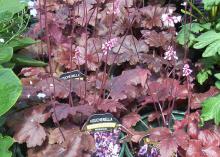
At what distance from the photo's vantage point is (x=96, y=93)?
1922mm

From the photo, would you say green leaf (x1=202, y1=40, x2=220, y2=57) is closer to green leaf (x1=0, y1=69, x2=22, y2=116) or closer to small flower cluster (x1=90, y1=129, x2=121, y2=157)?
small flower cluster (x1=90, y1=129, x2=121, y2=157)

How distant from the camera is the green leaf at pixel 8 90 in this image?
5.19 ft

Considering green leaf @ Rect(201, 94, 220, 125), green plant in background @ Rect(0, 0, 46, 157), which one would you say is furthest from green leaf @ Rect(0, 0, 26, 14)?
green leaf @ Rect(201, 94, 220, 125)

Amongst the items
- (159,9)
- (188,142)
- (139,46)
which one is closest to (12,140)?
(188,142)

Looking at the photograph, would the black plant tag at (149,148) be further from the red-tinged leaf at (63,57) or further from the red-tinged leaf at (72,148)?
the red-tinged leaf at (63,57)

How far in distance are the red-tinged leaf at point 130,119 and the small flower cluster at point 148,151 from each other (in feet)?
0.42

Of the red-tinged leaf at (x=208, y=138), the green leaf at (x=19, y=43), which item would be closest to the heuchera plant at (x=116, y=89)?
the red-tinged leaf at (x=208, y=138)

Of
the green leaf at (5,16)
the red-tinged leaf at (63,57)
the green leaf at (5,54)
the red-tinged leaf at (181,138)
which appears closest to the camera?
the red-tinged leaf at (181,138)

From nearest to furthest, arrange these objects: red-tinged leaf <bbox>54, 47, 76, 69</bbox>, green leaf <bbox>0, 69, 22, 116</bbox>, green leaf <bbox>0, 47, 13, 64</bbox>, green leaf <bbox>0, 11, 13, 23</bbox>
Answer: green leaf <bbox>0, 69, 22, 116</bbox> < green leaf <bbox>0, 47, 13, 64</bbox> < green leaf <bbox>0, 11, 13, 23</bbox> < red-tinged leaf <bbox>54, 47, 76, 69</bbox>

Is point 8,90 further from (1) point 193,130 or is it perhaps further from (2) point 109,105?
(1) point 193,130

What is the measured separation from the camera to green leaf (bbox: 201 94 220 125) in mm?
1810

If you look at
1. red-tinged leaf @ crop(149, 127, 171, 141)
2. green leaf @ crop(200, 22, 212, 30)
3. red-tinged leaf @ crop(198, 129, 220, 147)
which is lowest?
red-tinged leaf @ crop(198, 129, 220, 147)

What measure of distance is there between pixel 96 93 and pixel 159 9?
651 millimetres

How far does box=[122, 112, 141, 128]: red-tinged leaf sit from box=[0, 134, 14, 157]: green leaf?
481 millimetres
